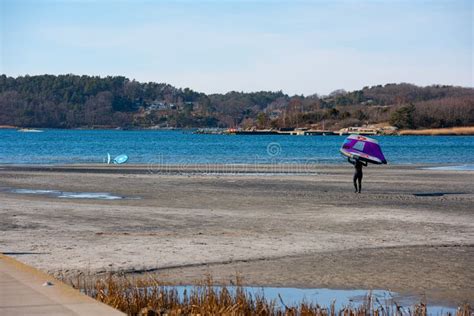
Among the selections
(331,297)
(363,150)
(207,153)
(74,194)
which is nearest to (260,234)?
(331,297)

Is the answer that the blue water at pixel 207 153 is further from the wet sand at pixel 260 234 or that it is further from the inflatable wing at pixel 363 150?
the wet sand at pixel 260 234

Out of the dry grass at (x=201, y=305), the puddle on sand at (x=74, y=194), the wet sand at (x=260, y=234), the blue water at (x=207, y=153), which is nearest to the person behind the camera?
the dry grass at (x=201, y=305)

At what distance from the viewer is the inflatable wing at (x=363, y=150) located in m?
31.1

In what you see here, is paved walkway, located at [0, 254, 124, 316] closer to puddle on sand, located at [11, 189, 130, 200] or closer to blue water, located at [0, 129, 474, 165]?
puddle on sand, located at [11, 189, 130, 200]

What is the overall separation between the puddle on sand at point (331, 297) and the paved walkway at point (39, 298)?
2273 mm

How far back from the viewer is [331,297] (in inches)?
508

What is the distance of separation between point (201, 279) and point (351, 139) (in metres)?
19.0

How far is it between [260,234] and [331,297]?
21.3 ft

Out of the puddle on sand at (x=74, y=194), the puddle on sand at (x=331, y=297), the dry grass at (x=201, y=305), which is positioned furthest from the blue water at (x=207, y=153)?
the dry grass at (x=201, y=305)

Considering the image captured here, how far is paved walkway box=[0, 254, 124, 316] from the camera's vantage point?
9.16 m

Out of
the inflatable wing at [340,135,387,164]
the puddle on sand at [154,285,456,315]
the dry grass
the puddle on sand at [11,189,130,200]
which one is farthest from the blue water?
the dry grass

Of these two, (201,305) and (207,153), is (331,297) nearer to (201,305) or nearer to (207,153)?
(201,305)

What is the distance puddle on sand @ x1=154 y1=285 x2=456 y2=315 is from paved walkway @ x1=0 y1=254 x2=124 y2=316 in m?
2.27

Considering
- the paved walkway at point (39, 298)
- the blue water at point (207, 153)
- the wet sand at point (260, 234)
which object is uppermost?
the paved walkway at point (39, 298)
